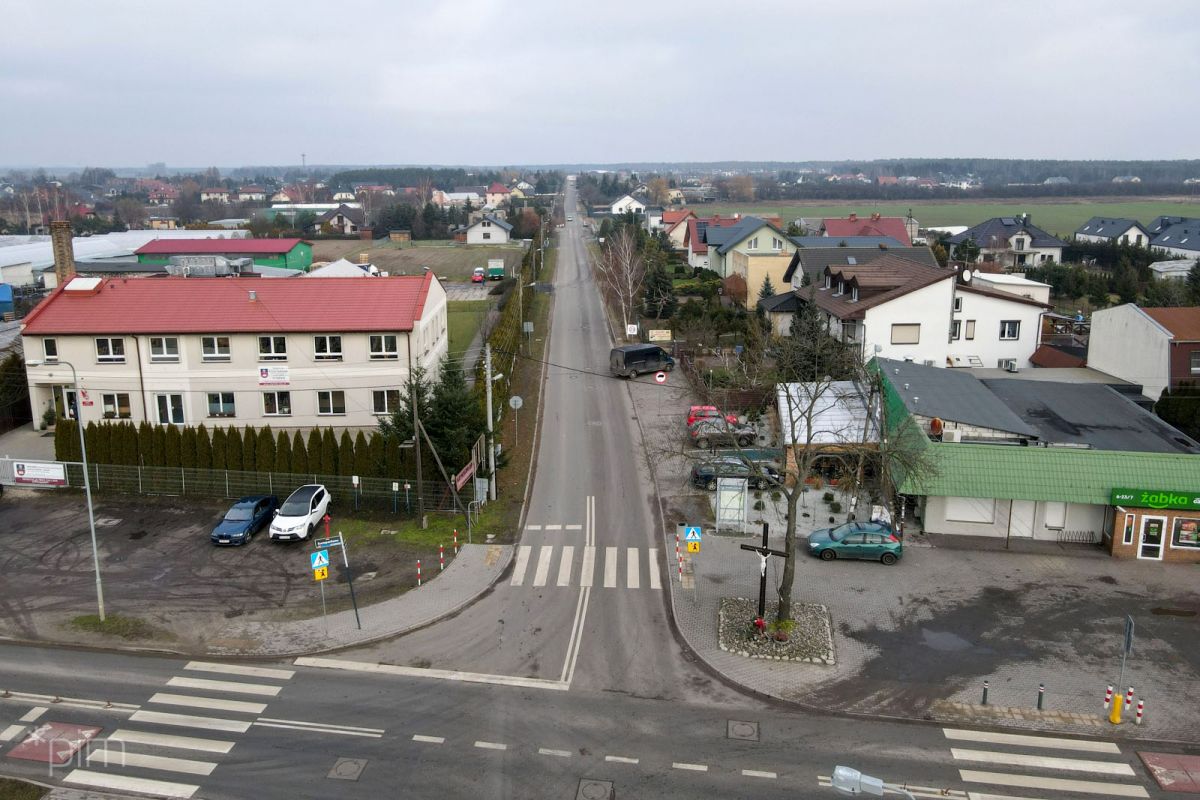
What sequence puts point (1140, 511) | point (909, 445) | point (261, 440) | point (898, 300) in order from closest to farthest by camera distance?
point (1140, 511), point (909, 445), point (261, 440), point (898, 300)

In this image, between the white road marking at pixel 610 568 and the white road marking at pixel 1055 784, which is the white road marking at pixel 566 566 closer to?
the white road marking at pixel 610 568

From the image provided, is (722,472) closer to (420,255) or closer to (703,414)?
(703,414)

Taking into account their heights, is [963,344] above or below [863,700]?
above

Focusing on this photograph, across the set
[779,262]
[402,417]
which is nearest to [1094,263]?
[779,262]

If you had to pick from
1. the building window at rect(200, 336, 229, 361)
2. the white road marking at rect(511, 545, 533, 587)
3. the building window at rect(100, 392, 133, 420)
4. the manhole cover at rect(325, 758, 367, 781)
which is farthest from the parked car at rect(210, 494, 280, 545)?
the manhole cover at rect(325, 758, 367, 781)

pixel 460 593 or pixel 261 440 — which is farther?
pixel 261 440

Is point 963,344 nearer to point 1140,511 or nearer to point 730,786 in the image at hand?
point 1140,511

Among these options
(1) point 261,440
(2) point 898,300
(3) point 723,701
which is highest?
(2) point 898,300

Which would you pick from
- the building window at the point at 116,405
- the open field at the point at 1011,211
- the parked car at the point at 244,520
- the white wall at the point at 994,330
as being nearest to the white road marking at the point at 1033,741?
the parked car at the point at 244,520
